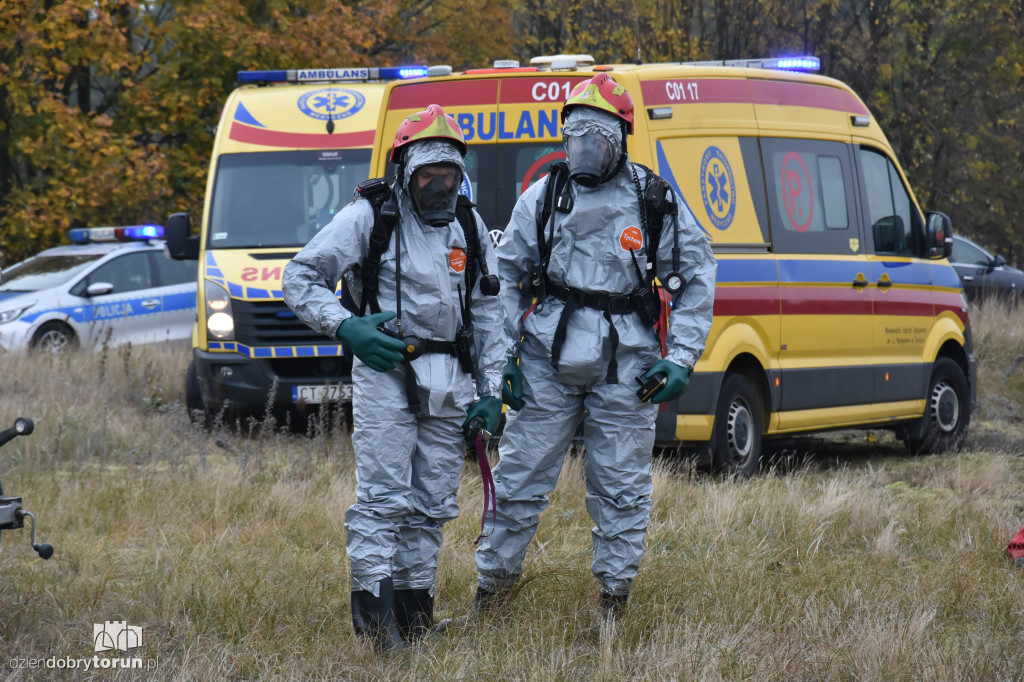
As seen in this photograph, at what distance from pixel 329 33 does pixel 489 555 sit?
527 inches

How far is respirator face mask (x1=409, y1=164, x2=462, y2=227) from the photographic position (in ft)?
13.4

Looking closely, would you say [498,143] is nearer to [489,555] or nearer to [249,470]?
[249,470]

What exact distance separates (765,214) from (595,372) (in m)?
2.94

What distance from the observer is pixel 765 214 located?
6.92 metres

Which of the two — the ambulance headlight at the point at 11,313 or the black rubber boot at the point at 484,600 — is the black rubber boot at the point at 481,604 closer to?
the black rubber boot at the point at 484,600

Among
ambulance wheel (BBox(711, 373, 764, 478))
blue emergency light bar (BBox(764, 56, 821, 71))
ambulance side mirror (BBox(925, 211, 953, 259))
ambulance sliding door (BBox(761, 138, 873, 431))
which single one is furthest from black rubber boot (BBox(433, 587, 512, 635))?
ambulance side mirror (BBox(925, 211, 953, 259))

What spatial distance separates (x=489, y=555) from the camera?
4.45m

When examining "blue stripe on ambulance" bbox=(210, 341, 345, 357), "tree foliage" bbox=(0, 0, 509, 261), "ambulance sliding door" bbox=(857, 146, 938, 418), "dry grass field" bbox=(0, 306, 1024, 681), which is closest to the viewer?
"dry grass field" bbox=(0, 306, 1024, 681)

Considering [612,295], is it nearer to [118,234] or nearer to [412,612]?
[412,612]

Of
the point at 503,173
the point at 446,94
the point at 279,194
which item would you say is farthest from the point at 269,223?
the point at 503,173

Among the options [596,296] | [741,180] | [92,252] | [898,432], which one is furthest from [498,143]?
[92,252]

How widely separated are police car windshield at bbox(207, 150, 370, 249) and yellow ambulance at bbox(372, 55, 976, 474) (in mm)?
2036

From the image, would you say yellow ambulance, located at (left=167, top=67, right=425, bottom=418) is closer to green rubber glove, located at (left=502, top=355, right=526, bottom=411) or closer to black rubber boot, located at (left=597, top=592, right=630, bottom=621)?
green rubber glove, located at (left=502, top=355, right=526, bottom=411)

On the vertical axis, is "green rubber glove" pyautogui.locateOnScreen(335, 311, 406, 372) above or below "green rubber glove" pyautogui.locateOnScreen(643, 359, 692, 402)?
above
